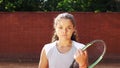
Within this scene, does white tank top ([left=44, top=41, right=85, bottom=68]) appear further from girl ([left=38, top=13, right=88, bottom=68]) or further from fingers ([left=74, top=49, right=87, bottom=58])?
fingers ([left=74, top=49, right=87, bottom=58])

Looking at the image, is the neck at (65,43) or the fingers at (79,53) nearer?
the fingers at (79,53)

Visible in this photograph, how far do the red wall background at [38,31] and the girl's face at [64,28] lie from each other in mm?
13565

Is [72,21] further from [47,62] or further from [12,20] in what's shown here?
[12,20]

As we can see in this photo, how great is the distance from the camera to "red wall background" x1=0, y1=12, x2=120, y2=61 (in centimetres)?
1634

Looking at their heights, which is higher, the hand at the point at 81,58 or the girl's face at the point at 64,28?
the girl's face at the point at 64,28

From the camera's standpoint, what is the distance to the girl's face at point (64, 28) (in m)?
2.72

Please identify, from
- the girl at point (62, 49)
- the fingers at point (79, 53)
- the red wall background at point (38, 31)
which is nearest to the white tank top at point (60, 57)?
the girl at point (62, 49)

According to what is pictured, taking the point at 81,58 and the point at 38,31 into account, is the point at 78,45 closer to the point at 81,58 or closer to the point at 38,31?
the point at 81,58

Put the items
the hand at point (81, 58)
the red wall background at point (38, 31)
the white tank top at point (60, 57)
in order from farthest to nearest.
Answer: the red wall background at point (38, 31) → the white tank top at point (60, 57) → the hand at point (81, 58)

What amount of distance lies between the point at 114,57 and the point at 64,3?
5.16 meters

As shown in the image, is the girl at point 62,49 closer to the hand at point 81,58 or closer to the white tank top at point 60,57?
the white tank top at point 60,57

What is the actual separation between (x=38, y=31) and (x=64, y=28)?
1389 cm

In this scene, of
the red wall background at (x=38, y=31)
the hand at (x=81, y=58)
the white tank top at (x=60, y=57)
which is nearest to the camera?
the hand at (x=81, y=58)

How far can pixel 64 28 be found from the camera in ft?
8.93
